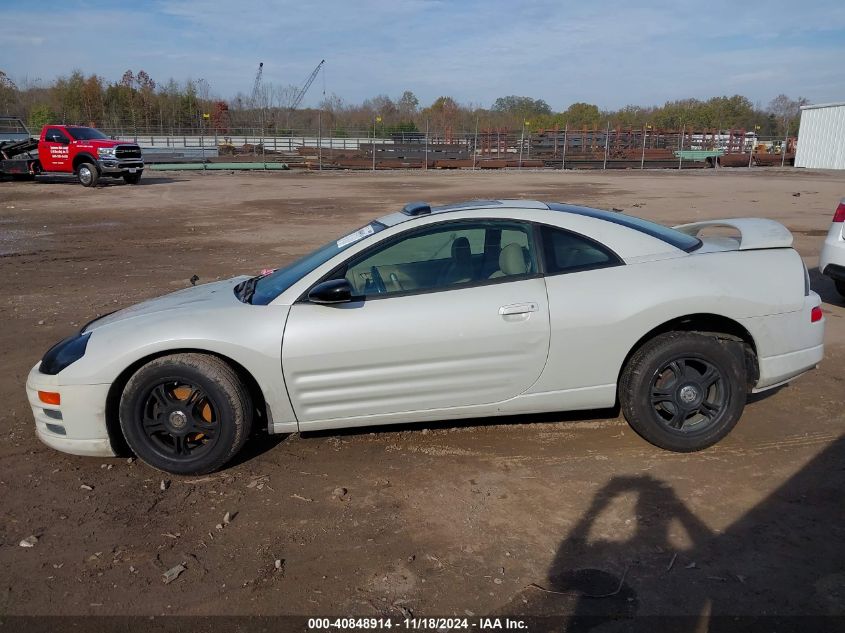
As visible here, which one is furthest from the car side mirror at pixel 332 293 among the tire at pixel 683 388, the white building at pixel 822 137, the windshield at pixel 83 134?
the white building at pixel 822 137

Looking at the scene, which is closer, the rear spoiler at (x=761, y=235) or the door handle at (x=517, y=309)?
the door handle at (x=517, y=309)

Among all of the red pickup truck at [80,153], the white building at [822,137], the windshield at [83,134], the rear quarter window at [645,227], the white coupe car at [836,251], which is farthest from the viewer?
the white building at [822,137]

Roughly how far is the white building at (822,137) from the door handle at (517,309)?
4357cm

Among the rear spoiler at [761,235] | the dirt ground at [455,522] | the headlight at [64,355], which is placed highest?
the rear spoiler at [761,235]

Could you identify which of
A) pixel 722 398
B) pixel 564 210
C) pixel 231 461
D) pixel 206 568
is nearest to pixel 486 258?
pixel 564 210

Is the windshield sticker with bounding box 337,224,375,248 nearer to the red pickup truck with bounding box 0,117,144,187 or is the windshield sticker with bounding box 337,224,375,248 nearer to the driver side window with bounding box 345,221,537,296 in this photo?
the driver side window with bounding box 345,221,537,296

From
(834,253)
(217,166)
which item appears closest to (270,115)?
(217,166)

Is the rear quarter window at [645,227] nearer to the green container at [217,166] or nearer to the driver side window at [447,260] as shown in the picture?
the driver side window at [447,260]

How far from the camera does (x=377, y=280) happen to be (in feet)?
13.8

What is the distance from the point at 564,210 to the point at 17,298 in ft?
23.5

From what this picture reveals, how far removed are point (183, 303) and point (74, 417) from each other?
36.2 inches

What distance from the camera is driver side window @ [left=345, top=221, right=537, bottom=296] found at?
4.19 metres

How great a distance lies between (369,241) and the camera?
14.0 feet

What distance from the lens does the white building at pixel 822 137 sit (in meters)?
39.8
